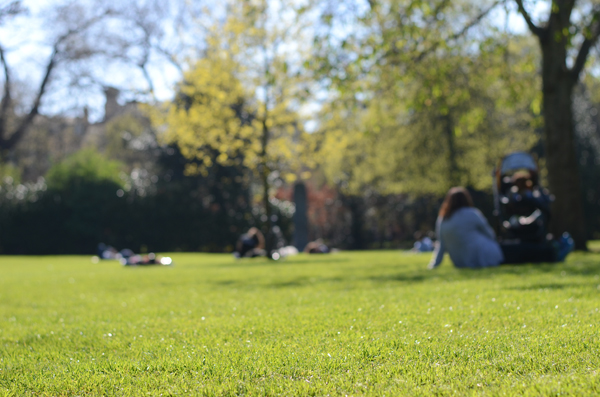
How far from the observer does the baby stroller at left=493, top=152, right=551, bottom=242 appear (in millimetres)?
10508

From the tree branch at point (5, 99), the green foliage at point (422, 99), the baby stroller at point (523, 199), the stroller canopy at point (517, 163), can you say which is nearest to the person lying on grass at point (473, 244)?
the baby stroller at point (523, 199)

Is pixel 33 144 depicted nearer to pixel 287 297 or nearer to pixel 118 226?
pixel 118 226

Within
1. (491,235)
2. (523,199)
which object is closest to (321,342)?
(491,235)

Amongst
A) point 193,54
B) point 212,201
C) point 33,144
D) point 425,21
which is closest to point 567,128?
point 425,21

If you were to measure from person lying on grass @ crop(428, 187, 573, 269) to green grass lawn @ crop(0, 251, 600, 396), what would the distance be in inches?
112

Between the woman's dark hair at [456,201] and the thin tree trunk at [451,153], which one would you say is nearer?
the woman's dark hair at [456,201]

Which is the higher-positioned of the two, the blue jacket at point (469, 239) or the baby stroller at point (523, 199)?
the baby stroller at point (523, 199)

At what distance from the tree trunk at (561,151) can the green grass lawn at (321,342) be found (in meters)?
8.25

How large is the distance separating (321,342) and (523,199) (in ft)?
25.2

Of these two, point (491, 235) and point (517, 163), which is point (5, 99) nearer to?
point (517, 163)

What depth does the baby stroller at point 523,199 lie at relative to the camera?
10.5 meters

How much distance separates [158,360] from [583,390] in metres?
2.38

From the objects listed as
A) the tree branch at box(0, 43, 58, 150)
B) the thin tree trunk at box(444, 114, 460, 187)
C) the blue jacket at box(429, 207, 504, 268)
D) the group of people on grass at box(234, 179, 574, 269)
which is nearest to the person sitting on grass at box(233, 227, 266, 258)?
the thin tree trunk at box(444, 114, 460, 187)

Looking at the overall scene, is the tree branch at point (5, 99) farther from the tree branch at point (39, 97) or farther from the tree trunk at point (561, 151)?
the tree trunk at point (561, 151)
